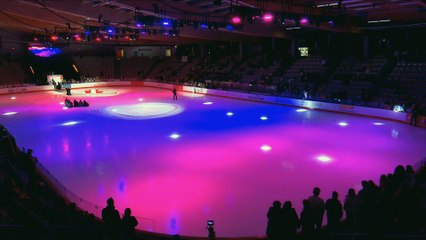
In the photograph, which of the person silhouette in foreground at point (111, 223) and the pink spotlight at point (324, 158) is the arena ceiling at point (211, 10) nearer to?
the pink spotlight at point (324, 158)

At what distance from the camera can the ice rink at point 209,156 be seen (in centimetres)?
826

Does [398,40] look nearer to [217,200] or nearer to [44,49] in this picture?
[217,200]

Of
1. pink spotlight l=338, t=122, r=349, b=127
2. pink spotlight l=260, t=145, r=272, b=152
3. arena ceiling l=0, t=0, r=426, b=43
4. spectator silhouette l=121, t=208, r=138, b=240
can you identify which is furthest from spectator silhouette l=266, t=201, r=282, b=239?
pink spotlight l=338, t=122, r=349, b=127

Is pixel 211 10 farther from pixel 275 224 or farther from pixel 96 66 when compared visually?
pixel 96 66

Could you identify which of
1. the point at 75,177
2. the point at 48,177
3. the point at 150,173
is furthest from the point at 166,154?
the point at 48,177

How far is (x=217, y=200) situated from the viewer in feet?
27.9

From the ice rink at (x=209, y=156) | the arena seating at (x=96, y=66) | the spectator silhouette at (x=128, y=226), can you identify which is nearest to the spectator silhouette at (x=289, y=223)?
the ice rink at (x=209, y=156)

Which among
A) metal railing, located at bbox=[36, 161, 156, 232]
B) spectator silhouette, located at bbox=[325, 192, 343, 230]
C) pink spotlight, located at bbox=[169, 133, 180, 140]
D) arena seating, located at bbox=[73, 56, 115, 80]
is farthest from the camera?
arena seating, located at bbox=[73, 56, 115, 80]

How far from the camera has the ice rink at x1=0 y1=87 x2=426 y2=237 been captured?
8.26 metres

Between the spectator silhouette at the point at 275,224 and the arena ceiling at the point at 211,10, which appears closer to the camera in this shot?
the spectator silhouette at the point at 275,224

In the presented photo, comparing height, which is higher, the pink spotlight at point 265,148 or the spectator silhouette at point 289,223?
the spectator silhouette at point 289,223

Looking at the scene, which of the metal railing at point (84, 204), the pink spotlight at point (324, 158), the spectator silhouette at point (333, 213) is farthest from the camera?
the pink spotlight at point (324, 158)

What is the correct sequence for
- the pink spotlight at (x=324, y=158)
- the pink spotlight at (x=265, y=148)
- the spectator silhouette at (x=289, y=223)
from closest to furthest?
the spectator silhouette at (x=289, y=223), the pink spotlight at (x=324, y=158), the pink spotlight at (x=265, y=148)

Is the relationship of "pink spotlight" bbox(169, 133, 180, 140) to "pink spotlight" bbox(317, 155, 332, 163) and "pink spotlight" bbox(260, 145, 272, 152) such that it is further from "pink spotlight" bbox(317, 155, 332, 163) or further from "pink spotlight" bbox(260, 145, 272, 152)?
"pink spotlight" bbox(317, 155, 332, 163)
